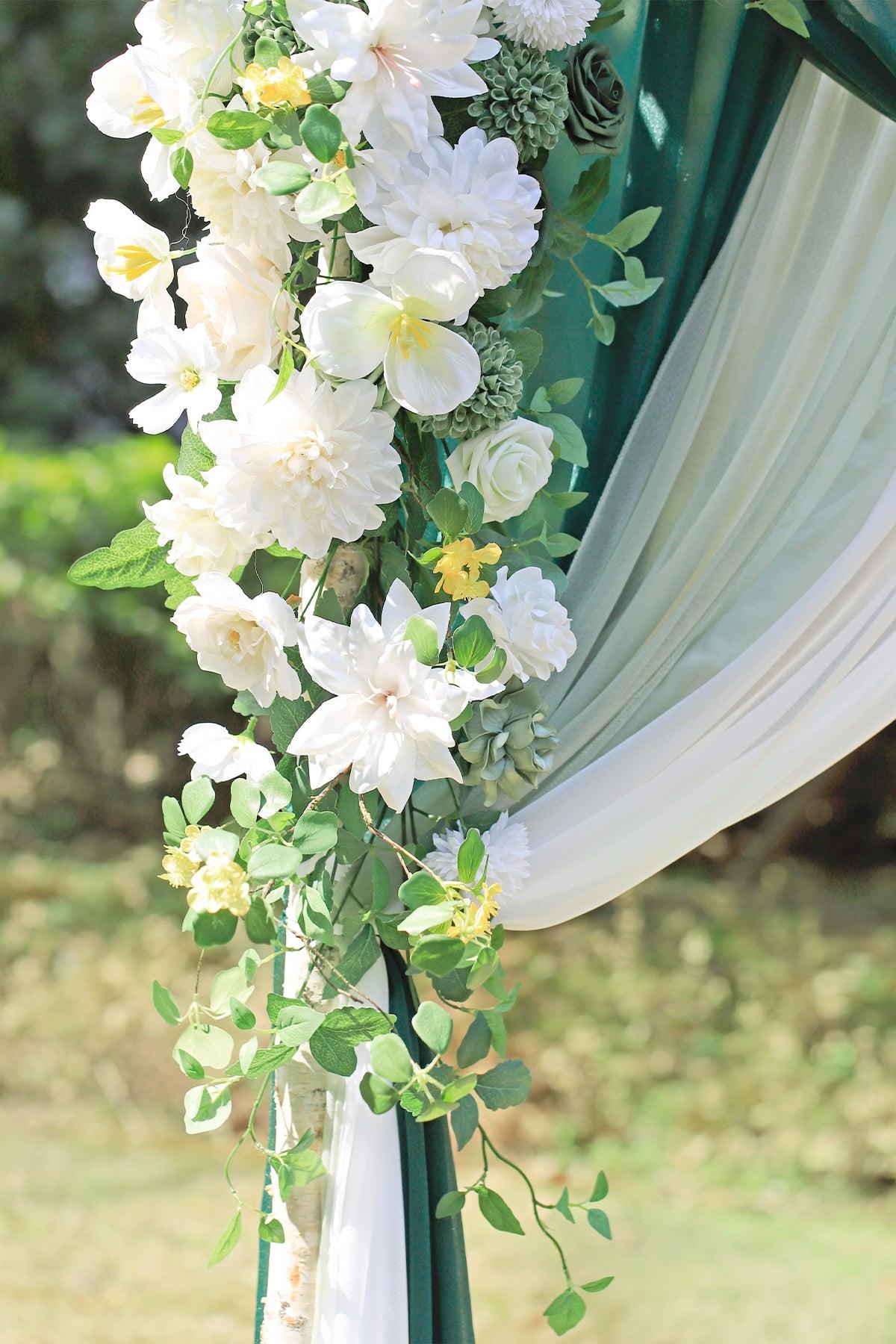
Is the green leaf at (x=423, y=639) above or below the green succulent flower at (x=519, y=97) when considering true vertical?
below

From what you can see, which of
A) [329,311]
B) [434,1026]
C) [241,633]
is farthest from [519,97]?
[434,1026]

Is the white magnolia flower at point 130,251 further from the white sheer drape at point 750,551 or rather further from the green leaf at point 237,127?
the white sheer drape at point 750,551

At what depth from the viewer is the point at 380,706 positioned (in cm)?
100

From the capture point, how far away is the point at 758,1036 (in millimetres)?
3818

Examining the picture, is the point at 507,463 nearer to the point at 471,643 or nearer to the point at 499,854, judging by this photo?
the point at 471,643

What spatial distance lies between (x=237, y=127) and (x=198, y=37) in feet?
0.40

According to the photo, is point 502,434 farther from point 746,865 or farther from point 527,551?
point 746,865

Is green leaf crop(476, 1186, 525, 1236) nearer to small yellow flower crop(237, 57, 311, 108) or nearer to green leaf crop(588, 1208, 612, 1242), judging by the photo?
green leaf crop(588, 1208, 612, 1242)

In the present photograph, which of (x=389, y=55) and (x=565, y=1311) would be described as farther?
(x=565, y=1311)

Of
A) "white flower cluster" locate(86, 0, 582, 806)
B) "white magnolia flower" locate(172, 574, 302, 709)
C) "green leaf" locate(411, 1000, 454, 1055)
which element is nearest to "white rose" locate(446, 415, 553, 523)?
"white flower cluster" locate(86, 0, 582, 806)

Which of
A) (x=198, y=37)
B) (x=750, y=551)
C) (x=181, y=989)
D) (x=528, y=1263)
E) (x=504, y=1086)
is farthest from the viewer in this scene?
(x=181, y=989)

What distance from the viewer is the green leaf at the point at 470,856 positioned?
101 centimetres

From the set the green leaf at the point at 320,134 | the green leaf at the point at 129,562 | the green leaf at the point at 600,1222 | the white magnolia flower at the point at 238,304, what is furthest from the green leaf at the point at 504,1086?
the green leaf at the point at 320,134

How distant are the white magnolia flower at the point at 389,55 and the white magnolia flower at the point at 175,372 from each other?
0.22 metres
